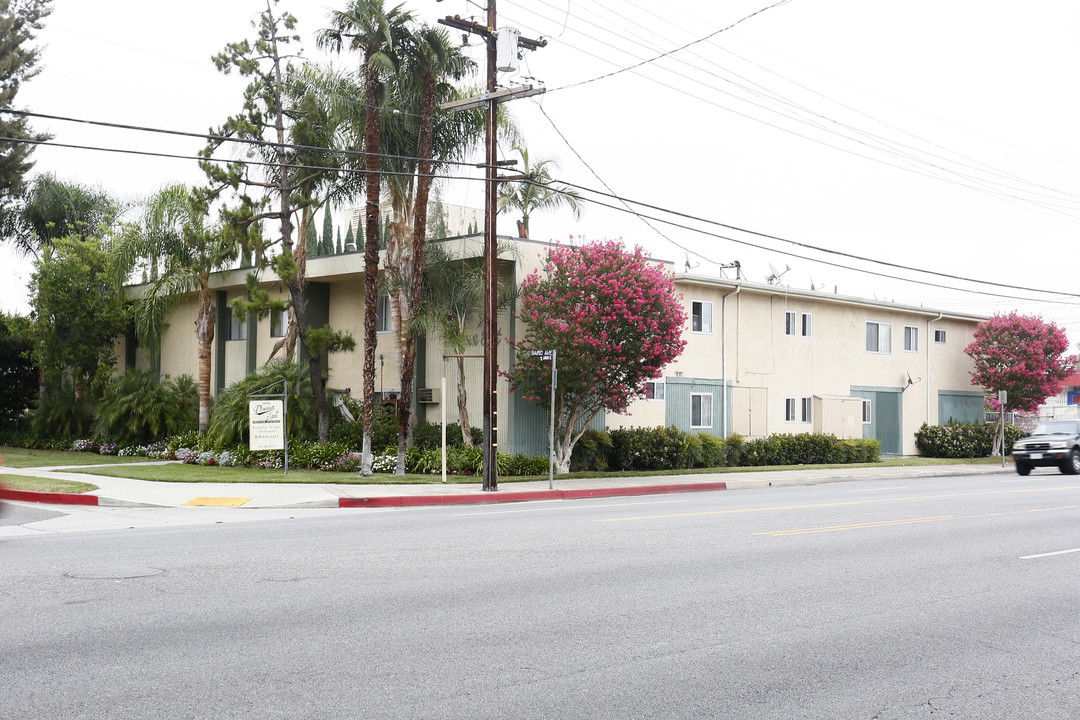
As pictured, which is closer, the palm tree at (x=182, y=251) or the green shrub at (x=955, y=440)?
the palm tree at (x=182, y=251)

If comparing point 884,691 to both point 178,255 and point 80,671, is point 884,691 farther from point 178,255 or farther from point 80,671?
point 178,255

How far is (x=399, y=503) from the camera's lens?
18.2 m

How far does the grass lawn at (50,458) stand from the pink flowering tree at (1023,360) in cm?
3125

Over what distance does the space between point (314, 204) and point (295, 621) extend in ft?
69.7

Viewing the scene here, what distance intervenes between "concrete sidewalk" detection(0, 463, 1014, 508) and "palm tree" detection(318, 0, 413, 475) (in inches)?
122

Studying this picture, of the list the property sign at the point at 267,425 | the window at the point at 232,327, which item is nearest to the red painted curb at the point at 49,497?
the property sign at the point at 267,425

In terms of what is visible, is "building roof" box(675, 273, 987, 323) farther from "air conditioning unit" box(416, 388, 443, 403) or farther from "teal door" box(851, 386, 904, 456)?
"air conditioning unit" box(416, 388, 443, 403)

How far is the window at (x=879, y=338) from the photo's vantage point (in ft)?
120

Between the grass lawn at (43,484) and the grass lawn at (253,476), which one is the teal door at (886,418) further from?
the grass lawn at (43,484)

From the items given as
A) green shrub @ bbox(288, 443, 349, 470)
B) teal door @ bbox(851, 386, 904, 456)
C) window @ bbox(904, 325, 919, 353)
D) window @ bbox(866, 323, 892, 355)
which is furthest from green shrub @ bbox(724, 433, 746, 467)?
green shrub @ bbox(288, 443, 349, 470)

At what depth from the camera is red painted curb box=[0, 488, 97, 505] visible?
17516 mm

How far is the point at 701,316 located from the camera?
30500 mm

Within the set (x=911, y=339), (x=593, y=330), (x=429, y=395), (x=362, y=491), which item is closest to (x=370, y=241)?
(x=429, y=395)

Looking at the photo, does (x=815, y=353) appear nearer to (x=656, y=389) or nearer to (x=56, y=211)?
(x=656, y=389)
